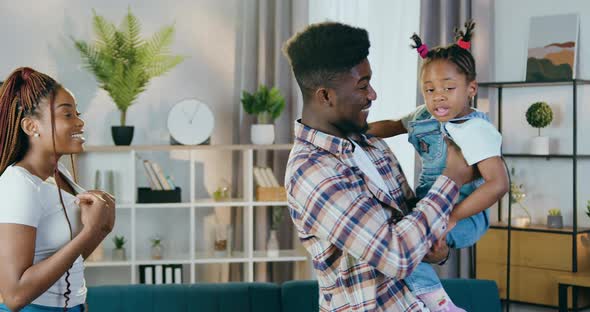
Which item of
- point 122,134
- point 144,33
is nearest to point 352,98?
point 122,134

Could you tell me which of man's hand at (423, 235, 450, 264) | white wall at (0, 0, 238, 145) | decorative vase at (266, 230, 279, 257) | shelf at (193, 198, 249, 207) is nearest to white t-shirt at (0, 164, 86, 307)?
man's hand at (423, 235, 450, 264)

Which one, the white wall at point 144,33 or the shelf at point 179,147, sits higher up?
the white wall at point 144,33

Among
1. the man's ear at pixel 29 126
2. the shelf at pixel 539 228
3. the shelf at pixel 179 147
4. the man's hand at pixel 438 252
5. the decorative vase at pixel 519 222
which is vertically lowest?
the shelf at pixel 539 228

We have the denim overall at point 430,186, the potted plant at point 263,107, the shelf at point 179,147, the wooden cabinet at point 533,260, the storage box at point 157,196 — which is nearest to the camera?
the denim overall at point 430,186

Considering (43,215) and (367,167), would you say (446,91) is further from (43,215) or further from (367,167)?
(43,215)

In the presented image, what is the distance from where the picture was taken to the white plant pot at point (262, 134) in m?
5.39

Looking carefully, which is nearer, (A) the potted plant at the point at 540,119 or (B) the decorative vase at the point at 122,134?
(A) the potted plant at the point at 540,119

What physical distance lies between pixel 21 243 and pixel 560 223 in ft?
11.5

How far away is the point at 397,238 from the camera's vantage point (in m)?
1.71

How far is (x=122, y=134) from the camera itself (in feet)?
17.3

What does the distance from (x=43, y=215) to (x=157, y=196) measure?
3178mm

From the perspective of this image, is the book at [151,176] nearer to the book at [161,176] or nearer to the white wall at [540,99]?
the book at [161,176]

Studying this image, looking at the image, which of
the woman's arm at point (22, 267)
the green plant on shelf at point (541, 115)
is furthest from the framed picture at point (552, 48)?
the woman's arm at point (22, 267)

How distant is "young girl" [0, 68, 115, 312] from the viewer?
2008 millimetres
